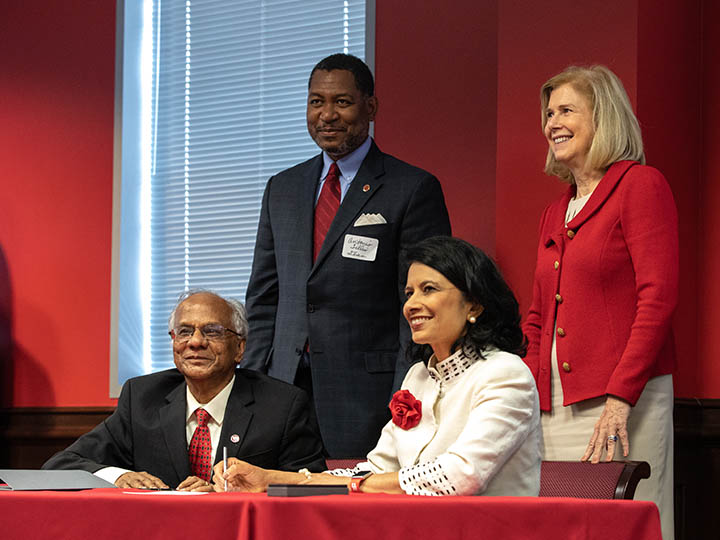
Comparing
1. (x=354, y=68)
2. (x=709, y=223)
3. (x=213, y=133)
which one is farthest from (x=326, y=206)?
(x=213, y=133)

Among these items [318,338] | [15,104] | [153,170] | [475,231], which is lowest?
[318,338]

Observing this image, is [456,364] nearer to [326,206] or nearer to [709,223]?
[326,206]

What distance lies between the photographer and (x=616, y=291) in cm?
274

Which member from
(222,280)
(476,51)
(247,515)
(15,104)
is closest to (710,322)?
(476,51)

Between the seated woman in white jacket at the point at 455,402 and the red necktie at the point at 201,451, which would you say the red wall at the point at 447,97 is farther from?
the seated woman in white jacket at the point at 455,402

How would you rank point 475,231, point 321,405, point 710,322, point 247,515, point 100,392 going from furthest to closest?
point 100,392 < point 475,231 < point 710,322 < point 321,405 < point 247,515

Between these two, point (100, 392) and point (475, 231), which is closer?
point (475, 231)

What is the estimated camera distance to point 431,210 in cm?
322

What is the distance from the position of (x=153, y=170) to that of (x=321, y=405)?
2.36 m

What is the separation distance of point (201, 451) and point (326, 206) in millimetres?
986

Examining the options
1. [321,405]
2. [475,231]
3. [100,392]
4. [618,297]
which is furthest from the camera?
[100,392]

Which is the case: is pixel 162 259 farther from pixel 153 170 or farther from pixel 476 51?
pixel 476 51

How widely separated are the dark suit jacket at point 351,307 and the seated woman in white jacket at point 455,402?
743 mm

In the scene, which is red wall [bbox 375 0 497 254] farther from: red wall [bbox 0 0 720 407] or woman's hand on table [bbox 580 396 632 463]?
woman's hand on table [bbox 580 396 632 463]
